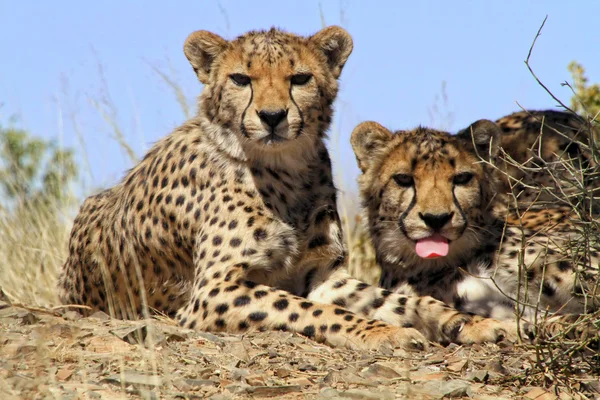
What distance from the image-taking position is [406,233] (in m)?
4.48

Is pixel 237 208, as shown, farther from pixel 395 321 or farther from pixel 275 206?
pixel 395 321

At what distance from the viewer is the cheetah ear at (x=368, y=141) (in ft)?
15.9

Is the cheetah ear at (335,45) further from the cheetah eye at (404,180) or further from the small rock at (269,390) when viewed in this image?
the small rock at (269,390)

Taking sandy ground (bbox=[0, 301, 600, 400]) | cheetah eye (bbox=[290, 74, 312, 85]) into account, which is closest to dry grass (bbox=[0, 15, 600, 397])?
sandy ground (bbox=[0, 301, 600, 400])

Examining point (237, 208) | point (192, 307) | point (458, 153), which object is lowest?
point (192, 307)

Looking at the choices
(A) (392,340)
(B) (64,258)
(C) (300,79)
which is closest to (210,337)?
(A) (392,340)

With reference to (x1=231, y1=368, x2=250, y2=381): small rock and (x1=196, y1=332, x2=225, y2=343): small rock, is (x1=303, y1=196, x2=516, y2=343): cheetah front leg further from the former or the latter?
(x1=231, y1=368, x2=250, y2=381): small rock

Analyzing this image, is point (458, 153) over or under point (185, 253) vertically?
over

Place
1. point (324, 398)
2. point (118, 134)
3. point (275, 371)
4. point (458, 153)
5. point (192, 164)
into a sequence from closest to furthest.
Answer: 1. point (324, 398)
2. point (275, 371)
3. point (458, 153)
4. point (192, 164)
5. point (118, 134)

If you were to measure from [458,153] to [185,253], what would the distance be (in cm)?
144

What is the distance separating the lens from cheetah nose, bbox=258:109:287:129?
4.29m

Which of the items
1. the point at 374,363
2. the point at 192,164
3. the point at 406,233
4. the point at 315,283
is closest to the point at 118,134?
the point at 192,164

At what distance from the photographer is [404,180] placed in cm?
456

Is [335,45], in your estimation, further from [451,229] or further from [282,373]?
[282,373]
